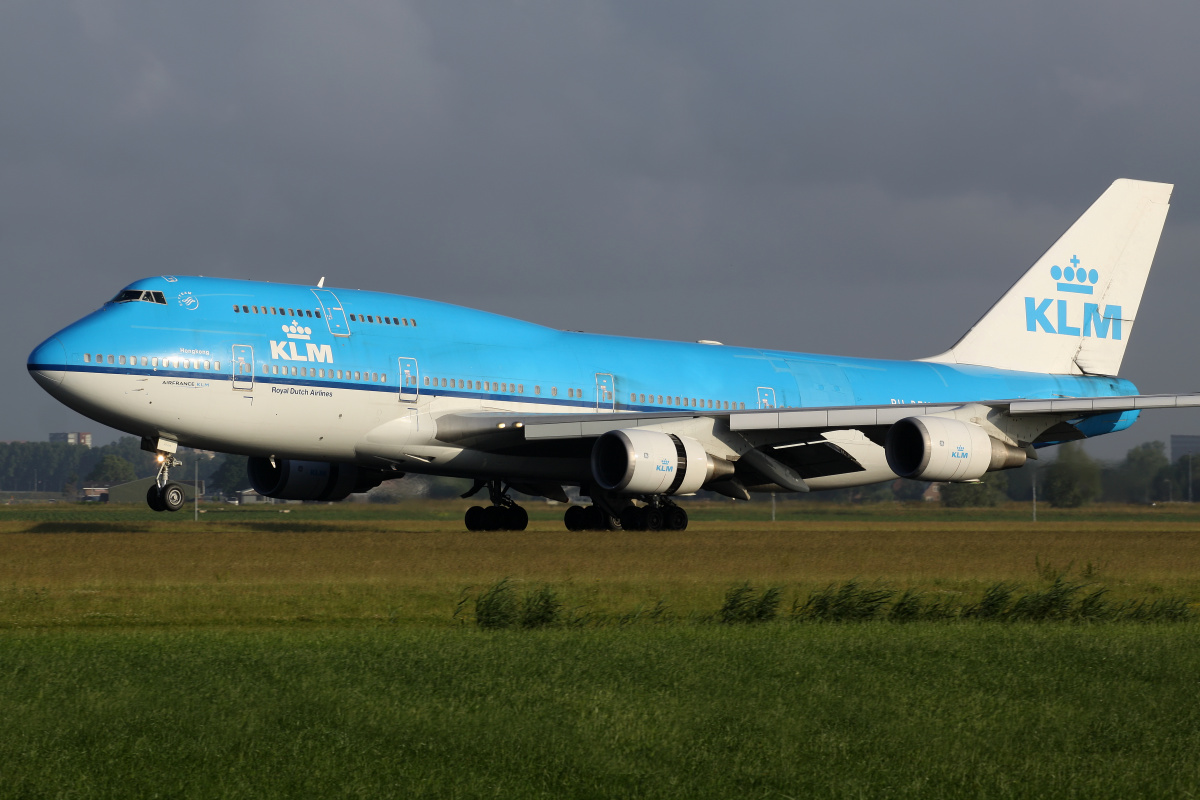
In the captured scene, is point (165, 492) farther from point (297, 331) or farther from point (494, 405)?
point (494, 405)

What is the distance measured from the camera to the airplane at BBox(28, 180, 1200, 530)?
71.3 feet

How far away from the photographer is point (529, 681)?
27.6 feet

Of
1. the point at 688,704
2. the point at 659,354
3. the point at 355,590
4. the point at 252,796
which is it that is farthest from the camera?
the point at 659,354

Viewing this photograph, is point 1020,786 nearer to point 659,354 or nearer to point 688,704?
point 688,704

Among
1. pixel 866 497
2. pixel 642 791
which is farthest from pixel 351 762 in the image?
pixel 866 497

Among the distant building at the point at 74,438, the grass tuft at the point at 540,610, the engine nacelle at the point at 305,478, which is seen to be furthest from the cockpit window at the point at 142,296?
the distant building at the point at 74,438

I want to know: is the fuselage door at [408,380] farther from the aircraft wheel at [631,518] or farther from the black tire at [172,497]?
the aircraft wheel at [631,518]

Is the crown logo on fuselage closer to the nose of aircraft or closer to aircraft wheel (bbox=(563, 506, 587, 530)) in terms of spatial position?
the nose of aircraft

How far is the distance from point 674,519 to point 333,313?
7678 millimetres

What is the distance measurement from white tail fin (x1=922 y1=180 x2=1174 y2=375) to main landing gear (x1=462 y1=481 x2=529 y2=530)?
1270cm

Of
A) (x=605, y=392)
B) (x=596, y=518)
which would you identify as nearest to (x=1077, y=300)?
(x=605, y=392)

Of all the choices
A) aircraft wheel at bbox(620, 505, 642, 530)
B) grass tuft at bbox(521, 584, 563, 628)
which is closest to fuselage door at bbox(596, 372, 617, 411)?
aircraft wheel at bbox(620, 505, 642, 530)

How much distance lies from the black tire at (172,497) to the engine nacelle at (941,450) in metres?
12.5

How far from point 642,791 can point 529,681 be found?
2.30 meters
